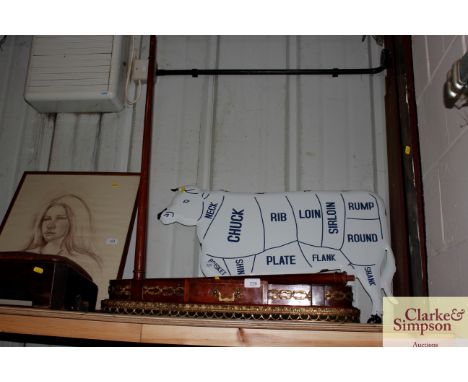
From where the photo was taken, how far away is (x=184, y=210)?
1.98 m

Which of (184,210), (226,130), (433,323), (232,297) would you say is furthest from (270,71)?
(433,323)

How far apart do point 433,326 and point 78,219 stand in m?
1.44

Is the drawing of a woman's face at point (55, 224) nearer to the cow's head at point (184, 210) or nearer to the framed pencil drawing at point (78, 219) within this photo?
the framed pencil drawing at point (78, 219)

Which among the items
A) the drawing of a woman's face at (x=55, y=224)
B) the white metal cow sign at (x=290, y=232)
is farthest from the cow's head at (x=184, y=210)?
the drawing of a woman's face at (x=55, y=224)

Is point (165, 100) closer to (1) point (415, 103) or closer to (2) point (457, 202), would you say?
(1) point (415, 103)

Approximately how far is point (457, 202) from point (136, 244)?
1.24 m

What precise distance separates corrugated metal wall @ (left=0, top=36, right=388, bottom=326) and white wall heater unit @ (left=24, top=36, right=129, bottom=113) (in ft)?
0.38

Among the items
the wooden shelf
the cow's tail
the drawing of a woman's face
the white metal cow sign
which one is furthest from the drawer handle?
the drawing of a woman's face

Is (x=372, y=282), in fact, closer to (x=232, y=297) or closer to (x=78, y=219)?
(x=232, y=297)

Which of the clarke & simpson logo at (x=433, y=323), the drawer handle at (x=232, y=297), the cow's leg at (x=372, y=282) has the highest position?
the cow's leg at (x=372, y=282)

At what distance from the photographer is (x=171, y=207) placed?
78.4 inches

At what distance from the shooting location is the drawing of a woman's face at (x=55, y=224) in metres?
2.03

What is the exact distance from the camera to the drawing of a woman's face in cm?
203

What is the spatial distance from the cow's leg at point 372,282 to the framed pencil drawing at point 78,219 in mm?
952
